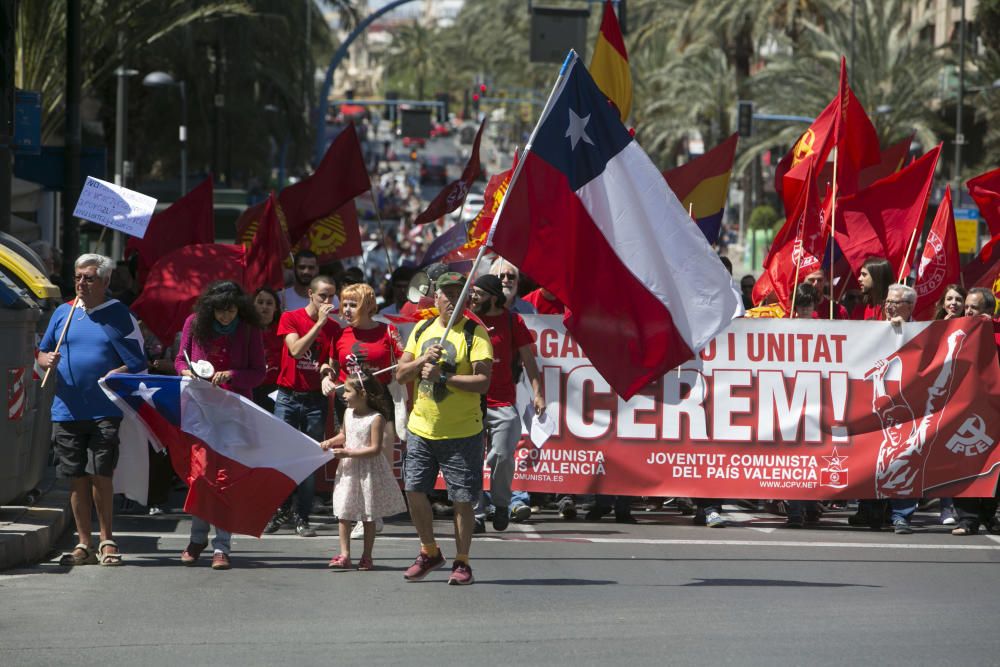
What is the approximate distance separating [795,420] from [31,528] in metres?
5.25

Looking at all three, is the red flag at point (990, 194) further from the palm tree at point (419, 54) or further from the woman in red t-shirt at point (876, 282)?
the palm tree at point (419, 54)

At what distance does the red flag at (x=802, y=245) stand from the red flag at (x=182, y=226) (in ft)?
15.9

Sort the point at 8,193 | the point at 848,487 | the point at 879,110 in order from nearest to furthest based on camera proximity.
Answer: the point at 848,487 → the point at 8,193 → the point at 879,110

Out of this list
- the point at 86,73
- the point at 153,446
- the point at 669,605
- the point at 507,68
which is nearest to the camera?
the point at 669,605

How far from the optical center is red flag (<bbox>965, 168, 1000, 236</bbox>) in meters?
13.3

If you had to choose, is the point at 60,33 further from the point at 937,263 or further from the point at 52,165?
the point at 937,263

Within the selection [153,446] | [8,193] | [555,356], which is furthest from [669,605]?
[8,193]

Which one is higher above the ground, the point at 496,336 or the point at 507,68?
the point at 507,68

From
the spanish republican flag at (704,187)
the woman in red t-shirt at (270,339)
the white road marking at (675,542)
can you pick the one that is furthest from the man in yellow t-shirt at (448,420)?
the spanish republican flag at (704,187)

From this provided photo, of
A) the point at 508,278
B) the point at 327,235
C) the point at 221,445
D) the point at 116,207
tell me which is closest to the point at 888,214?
the point at 508,278

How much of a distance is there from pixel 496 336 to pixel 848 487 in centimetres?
302

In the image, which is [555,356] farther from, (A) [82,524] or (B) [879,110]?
(B) [879,110]

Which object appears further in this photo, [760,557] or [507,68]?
[507,68]

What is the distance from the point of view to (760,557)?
31.9 feet
